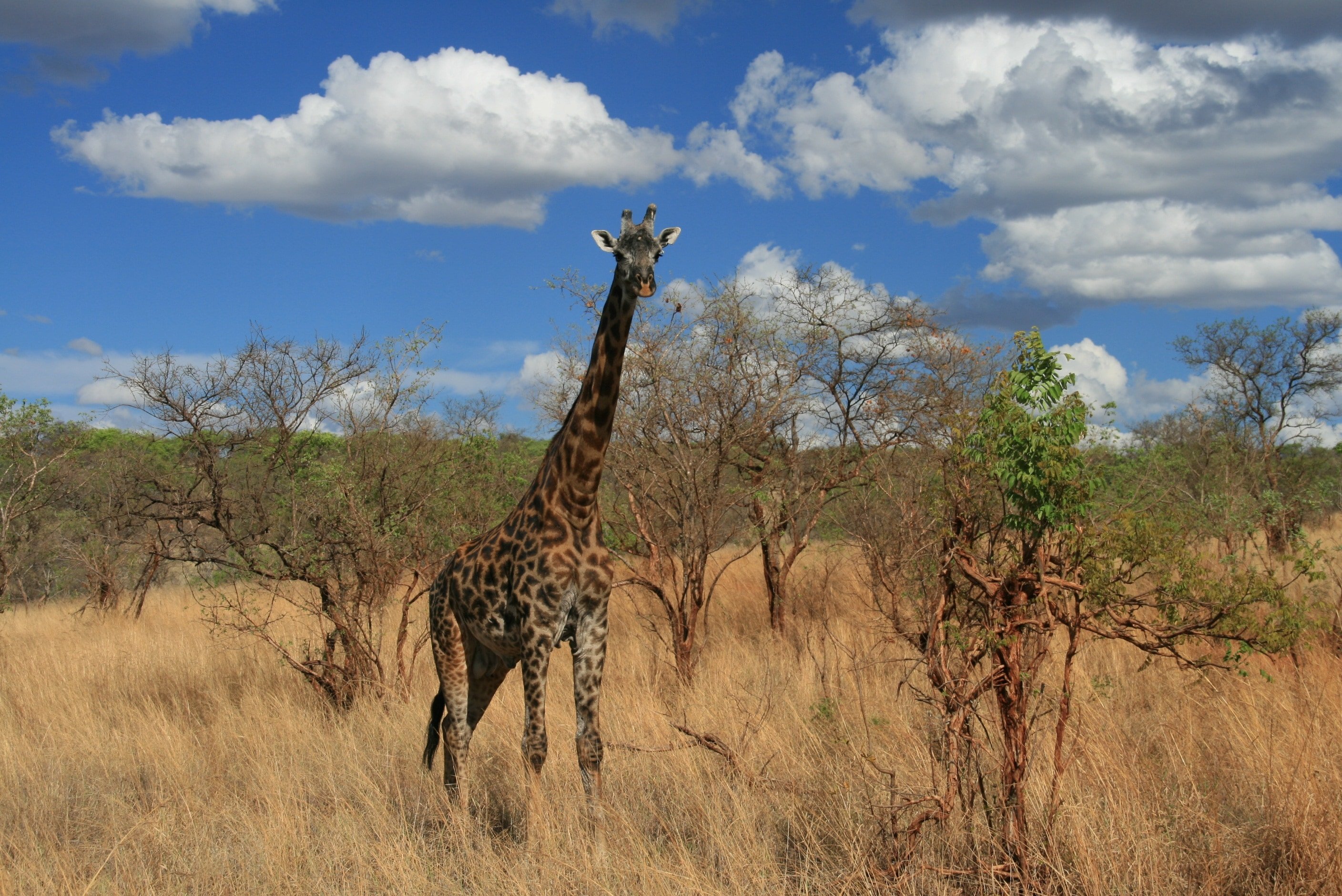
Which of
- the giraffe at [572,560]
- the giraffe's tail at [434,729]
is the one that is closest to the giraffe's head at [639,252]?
the giraffe at [572,560]

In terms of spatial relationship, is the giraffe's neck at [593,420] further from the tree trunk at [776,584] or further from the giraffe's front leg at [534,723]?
the tree trunk at [776,584]

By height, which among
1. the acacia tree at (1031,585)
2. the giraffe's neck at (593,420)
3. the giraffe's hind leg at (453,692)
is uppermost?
the giraffe's neck at (593,420)

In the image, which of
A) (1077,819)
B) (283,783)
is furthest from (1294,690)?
(283,783)

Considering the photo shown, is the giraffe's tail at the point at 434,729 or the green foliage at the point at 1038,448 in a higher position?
the green foliage at the point at 1038,448

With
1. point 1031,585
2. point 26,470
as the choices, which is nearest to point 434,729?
point 1031,585

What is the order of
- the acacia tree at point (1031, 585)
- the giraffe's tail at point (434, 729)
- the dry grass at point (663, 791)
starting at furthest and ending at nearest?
A: the giraffe's tail at point (434, 729), the dry grass at point (663, 791), the acacia tree at point (1031, 585)

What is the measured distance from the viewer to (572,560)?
5312 millimetres

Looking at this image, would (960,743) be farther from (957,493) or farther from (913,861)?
(957,493)

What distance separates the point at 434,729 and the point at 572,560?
6.22 ft

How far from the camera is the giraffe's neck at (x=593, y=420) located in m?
5.28

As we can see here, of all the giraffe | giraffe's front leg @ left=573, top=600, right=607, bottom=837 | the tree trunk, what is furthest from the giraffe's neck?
the tree trunk

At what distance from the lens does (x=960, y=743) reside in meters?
4.10

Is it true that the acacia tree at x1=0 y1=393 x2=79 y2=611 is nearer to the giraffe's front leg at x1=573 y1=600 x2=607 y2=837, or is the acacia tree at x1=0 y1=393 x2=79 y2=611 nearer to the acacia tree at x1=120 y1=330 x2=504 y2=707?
the acacia tree at x1=120 y1=330 x2=504 y2=707

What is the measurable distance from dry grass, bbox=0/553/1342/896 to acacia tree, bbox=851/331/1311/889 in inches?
18.8
